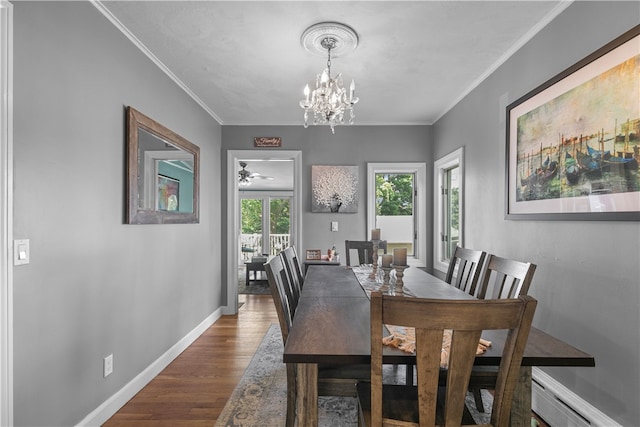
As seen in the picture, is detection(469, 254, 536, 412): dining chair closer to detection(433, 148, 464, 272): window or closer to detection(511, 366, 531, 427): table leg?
detection(511, 366, 531, 427): table leg

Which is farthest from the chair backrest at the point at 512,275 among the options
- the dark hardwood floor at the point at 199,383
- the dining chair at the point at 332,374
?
the dark hardwood floor at the point at 199,383

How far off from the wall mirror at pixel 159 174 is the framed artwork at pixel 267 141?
104 cm

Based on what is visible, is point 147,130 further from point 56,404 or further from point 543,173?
point 543,173

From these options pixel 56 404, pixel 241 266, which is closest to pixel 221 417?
pixel 56 404

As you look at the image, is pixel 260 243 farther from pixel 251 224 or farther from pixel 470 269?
pixel 470 269

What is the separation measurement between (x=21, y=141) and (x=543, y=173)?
2821 millimetres

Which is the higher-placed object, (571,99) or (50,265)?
(571,99)

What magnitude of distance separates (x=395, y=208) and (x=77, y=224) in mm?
3656

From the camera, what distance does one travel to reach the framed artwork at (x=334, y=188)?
4461 millimetres

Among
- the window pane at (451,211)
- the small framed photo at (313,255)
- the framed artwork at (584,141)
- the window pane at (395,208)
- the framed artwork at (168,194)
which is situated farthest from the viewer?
the window pane at (395,208)

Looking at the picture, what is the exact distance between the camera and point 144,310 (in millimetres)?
2584

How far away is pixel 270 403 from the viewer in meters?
2.30

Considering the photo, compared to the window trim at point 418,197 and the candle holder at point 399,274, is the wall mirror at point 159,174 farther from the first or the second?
the window trim at point 418,197

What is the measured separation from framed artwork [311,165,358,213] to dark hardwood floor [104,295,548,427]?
65.4 inches
